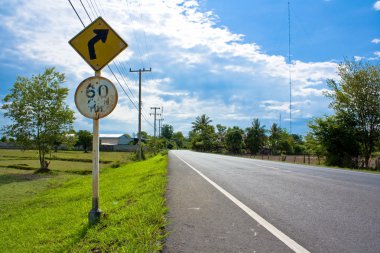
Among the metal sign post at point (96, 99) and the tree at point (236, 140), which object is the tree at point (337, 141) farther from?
the tree at point (236, 140)

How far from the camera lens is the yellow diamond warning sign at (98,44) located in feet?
19.4

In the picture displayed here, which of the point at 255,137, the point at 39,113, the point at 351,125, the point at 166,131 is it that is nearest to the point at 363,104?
the point at 351,125

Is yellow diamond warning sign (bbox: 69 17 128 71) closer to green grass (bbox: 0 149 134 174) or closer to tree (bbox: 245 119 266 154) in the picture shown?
green grass (bbox: 0 149 134 174)

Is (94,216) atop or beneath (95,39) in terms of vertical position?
beneath

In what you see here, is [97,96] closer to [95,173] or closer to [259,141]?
[95,173]

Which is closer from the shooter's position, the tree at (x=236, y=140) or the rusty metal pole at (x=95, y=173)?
the rusty metal pole at (x=95, y=173)

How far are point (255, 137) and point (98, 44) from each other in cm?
8421

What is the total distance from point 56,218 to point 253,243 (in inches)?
220

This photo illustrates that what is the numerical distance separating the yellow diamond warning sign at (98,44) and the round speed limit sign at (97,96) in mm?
336

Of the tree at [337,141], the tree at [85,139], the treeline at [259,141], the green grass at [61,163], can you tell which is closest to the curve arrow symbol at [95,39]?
the green grass at [61,163]

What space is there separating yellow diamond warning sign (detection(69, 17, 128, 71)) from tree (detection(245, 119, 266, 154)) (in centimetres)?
8394

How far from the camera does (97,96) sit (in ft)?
18.8

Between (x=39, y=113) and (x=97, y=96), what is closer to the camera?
(x=97, y=96)

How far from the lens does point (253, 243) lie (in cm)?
411
